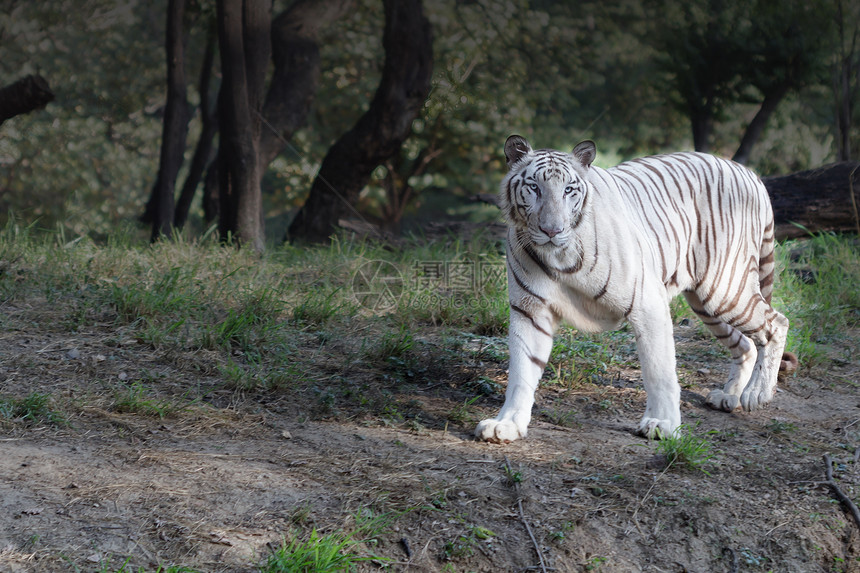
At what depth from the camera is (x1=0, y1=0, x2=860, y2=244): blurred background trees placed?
10.1 meters

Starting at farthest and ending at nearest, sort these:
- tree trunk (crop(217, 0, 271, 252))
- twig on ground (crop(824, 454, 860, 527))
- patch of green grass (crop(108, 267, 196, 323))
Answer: tree trunk (crop(217, 0, 271, 252)) < patch of green grass (crop(108, 267, 196, 323)) < twig on ground (crop(824, 454, 860, 527))

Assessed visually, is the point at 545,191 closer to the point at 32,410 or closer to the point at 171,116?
the point at 32,410

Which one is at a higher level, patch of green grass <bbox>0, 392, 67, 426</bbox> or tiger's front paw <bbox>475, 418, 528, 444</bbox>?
tiger's front paw <bbox>475, 418, 528, 444</bbox>

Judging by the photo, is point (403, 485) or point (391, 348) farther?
point (391, 348)

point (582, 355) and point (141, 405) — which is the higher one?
point (582, 355)

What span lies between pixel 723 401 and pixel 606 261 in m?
1.27

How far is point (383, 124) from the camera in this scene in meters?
8.65

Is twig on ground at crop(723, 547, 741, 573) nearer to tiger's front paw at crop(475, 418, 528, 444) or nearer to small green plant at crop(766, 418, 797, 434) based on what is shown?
tiger's front paw at crop(475, 418, 528, 444)

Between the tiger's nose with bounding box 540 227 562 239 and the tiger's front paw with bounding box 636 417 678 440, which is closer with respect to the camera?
the tiger's nose with bounding box 540 227 562 239

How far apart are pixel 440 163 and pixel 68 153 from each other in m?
7.25

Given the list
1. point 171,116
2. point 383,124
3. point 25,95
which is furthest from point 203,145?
point 25,95

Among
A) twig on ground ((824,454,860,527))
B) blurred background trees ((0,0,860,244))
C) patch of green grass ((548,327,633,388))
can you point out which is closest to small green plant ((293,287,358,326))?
patch of green grass ((548,327,633,388))

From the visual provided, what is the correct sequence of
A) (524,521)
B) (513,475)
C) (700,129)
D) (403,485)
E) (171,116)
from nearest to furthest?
(524,521) → (403,485) → (513,475) → (171,116) → (700,129)

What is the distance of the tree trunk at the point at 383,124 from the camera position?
27.6ft
